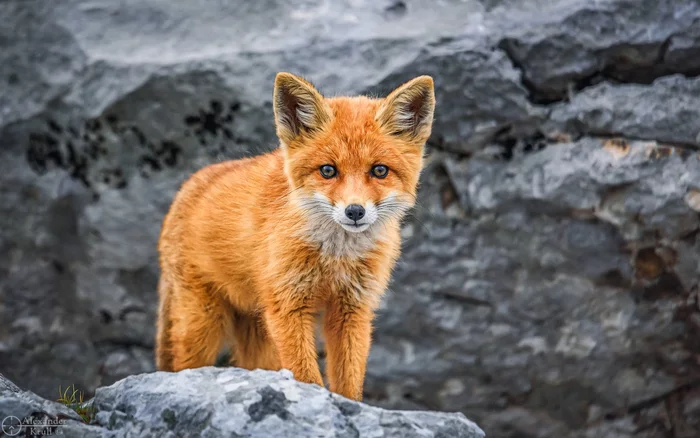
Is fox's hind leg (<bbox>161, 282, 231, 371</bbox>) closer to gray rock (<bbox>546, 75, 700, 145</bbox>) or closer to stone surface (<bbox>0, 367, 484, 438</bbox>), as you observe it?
stone surface (<bbox>0, 367, 484, 438</bbox>)

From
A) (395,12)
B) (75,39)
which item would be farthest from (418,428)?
(75,39)

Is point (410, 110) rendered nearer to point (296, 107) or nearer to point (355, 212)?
point (296, 107)

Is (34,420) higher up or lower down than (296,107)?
lower down

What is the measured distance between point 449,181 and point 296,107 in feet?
8.59

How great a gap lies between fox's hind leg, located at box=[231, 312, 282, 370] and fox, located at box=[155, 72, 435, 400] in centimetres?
37

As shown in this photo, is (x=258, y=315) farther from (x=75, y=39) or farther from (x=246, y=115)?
(x=75, y=39)

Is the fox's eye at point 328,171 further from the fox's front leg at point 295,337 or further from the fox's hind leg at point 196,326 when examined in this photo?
the fox's hind leg at point 196,326

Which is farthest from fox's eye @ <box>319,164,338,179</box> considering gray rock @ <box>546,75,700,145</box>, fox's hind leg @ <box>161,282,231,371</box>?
gray rock @ <box>546,75,700,145</box>

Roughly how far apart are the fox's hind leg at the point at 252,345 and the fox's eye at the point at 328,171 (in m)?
1.46

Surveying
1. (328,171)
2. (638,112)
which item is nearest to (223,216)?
(328,171)

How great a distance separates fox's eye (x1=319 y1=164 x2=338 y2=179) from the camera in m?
4.24

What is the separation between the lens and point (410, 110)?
14.6 ft

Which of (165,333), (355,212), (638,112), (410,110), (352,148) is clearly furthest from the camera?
(638,112)

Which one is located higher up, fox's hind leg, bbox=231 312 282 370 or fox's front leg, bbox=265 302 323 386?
fox's front leg, bbox=265 302 323 386
